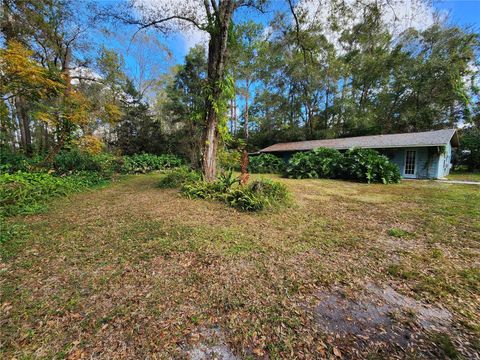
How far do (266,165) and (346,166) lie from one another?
20.7 ft

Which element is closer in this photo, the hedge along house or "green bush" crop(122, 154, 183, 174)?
the hedge along house

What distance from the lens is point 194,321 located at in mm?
1785

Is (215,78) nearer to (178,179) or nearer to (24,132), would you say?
(178,179)

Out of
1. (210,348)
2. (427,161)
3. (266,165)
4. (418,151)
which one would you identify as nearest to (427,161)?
(427,161)

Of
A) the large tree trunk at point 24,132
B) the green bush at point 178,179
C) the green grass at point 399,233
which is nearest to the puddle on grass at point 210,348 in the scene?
the green grass at point 399,233

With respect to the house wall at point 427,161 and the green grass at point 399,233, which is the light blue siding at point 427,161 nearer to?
the house wall at point 427,161

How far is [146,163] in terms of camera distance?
13.6 metres

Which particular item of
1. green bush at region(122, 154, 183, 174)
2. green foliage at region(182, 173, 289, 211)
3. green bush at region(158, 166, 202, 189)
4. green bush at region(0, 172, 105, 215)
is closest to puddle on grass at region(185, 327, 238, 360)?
green foliage at region(182, 173, 289, 211)

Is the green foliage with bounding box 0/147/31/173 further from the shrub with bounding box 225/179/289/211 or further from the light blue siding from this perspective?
the light blue siding

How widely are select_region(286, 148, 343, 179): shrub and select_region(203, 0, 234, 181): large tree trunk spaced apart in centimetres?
656

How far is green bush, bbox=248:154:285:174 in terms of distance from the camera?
15.6 metres

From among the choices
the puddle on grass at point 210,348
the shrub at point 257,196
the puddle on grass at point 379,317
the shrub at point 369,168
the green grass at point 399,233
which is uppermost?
the shrub at point 369,168

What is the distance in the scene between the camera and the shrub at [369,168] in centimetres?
949

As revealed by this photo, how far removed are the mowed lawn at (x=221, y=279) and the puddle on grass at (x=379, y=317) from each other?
47 mm
